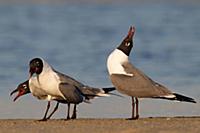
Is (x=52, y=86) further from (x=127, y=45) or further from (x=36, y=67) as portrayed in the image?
(x=127, y=45)

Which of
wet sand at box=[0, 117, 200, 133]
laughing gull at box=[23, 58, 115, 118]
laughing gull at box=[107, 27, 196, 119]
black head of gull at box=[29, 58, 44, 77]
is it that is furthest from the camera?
black head of gull at box=[29, 58, 44, 77]

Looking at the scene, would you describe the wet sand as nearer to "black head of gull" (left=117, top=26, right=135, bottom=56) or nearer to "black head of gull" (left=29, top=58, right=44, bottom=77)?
"black head of gull" (left=29, top=58, right=44, bottom=77)

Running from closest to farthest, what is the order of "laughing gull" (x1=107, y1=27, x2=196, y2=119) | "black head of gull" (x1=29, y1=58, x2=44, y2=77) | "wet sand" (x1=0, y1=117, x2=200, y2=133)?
"wet sand" (x1=0, y1=117, x2=200, y2=133)
"laughing gull" (x1=107, y1=27, x2=196, y2=119)
"black head of gull" (x1=29, y1=58, x2=44, y2=77)

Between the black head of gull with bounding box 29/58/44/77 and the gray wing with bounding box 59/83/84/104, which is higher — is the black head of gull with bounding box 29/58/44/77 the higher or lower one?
the higher one

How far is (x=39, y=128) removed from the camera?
11.0 meters

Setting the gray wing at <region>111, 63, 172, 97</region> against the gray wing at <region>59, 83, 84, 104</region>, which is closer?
the gray wing at <region>111, 63, 172, 97</region>

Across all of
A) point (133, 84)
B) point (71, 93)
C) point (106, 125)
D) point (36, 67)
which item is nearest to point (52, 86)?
point (71, 93)

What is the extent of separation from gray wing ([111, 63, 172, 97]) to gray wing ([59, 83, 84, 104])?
30.6 inches

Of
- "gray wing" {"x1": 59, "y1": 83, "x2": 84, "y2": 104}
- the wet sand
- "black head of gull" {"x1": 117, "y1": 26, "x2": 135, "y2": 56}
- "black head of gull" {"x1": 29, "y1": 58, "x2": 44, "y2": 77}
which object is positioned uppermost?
"black head of gull" {"x1": 117, "y1": 26, "x2": 135, "y2": 56}

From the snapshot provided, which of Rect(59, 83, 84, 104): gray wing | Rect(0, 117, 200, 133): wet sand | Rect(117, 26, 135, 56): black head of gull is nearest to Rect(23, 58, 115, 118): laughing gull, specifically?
Rect(59, 83, 84, 104): gray wing

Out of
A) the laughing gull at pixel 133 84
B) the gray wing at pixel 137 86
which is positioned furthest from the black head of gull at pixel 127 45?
the gray wing at pixel 137 86

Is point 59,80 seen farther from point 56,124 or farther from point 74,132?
point 74,132

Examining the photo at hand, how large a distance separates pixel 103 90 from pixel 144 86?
1415 mm

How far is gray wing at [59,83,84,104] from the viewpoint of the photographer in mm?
12562
